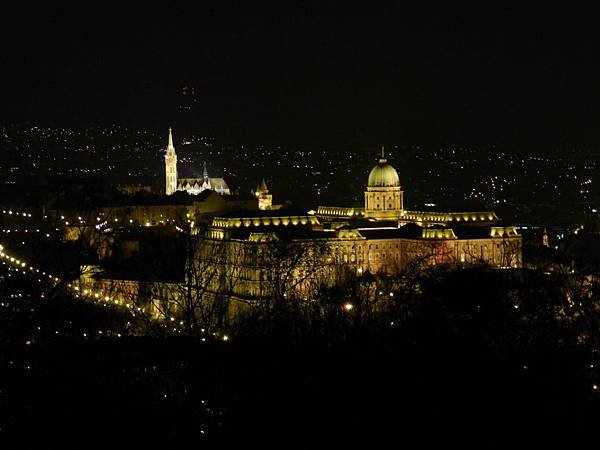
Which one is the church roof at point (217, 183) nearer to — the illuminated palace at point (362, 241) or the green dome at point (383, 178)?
the green dome at point (383, 178)

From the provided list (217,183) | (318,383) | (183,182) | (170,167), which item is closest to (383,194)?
(217,183)

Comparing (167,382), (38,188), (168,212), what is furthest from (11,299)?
(168,212)

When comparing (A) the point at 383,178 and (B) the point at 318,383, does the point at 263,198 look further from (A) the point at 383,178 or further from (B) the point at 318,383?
(B) the point at 318,383

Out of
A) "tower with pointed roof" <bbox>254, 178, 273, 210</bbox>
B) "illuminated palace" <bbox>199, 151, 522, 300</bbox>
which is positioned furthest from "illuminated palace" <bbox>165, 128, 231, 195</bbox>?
"illuminated palace" <bbox>199, 151, 522, 300</bbox>

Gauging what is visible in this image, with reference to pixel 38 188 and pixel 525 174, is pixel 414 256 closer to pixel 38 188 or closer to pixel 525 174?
pixel 38 188

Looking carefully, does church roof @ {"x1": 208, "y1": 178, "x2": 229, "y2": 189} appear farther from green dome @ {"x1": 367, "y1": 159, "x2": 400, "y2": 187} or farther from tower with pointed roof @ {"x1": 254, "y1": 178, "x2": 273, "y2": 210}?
green dome @ {"x1": 367, "y1": 159, "x2": 400, "y2": 187}

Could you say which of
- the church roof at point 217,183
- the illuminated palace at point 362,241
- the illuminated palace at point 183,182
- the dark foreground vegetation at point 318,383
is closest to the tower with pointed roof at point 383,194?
the illuminated palace at point 362,241
